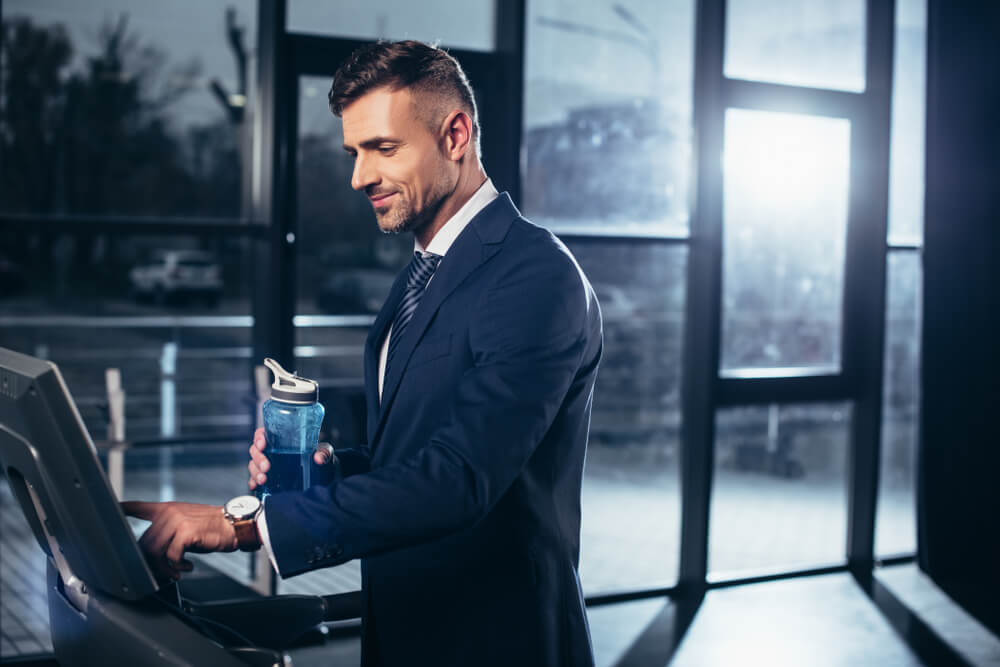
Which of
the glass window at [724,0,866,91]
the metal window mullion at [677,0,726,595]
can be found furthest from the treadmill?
the glass window at [724,0,866,91]

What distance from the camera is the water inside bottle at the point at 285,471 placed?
1248 millimetres

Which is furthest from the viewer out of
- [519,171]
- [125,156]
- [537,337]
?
[125,156]

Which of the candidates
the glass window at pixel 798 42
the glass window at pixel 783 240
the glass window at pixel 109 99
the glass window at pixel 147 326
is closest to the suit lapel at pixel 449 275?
the glass window at pixel 109 99

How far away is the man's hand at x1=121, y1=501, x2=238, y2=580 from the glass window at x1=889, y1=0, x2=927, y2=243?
379 centimetres

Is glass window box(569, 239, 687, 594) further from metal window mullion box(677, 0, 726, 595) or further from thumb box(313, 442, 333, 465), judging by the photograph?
thumb box(313, 442, 333, 465)

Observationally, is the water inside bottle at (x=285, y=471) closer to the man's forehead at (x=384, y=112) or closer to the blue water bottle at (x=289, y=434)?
the blue water bottle at (x=289, y=434)

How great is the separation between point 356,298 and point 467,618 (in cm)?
256

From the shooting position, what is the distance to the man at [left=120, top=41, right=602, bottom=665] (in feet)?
3.65

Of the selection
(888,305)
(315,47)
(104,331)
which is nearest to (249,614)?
(315,47)

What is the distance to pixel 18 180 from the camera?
5.68 m

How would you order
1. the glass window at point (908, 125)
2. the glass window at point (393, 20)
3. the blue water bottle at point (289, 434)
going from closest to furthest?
1. the blue water bottle at point (289, 434)
2. the glass window at point (393, 20)
3. the glass window at point (908, 125)

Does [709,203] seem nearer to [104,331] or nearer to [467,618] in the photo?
[467,618]

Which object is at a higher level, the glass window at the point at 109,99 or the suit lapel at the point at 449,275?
the glass window at the point at 109,99

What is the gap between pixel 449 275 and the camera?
1220 millimetres
